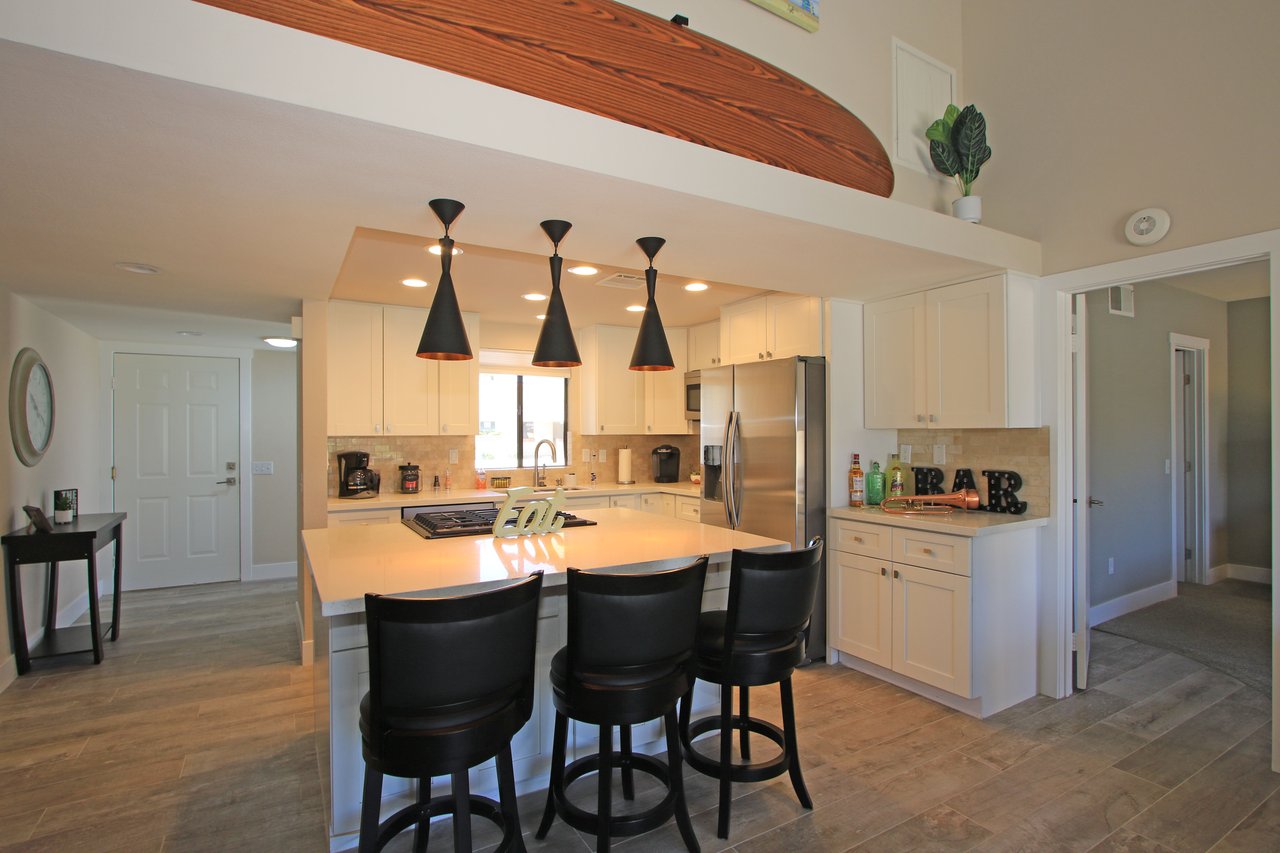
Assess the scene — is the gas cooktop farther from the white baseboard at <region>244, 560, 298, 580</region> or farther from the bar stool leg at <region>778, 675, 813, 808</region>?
the white baseboard at <region>244, 560, 298, 580</region>

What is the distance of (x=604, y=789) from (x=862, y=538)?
2161 mm

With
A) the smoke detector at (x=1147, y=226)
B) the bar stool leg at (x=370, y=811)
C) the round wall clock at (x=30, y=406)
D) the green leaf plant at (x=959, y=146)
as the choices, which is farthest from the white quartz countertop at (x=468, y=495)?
the smoke detector at (x=1147, y=226)

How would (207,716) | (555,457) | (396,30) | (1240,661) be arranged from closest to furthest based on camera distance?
(396,30), (207,716), (1240,661), (555,457)

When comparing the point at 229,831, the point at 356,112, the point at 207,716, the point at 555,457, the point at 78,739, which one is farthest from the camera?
the point at 555,457

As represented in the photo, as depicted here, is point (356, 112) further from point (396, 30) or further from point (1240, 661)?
point (1240, 661)

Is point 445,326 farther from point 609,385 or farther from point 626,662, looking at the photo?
point 609,385

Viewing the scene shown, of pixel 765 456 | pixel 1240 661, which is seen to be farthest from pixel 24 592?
pixel 1240 661

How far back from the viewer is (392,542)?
263 cm

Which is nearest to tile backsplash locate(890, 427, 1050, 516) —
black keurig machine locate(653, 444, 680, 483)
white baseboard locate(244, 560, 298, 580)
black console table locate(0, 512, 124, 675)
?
black keurig machine locate(653, 444, 680, 483)

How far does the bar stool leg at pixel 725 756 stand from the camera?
212 cm

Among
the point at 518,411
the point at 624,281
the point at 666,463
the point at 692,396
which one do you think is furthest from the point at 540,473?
the point at 624,281

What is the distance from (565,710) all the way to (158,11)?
2.02m

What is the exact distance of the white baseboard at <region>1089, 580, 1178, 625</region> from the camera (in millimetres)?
4348

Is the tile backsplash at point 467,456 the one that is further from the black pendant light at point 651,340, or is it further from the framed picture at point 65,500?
the black pendant light at point 651,340
